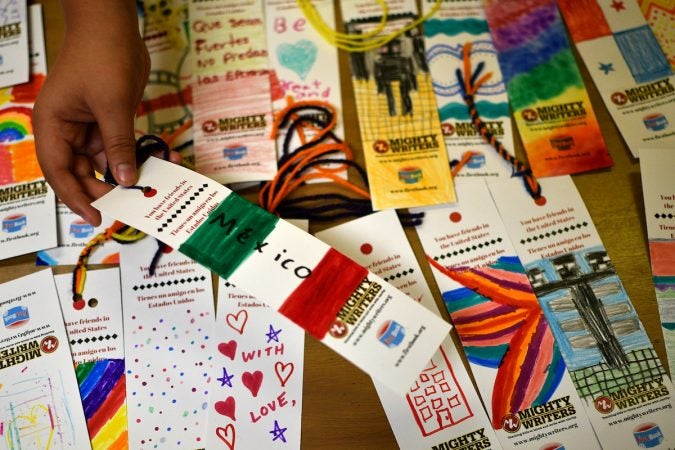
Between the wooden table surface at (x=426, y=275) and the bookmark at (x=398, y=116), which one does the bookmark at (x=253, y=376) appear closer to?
the wooden table surface at (x=426, y=275)

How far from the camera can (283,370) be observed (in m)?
0.73

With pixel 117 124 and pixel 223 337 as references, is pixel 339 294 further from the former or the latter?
pixel 117 124

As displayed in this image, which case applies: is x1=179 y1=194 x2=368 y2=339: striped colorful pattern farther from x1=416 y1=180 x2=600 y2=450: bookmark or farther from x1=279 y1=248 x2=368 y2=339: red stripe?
x1=416 y1=180 x2=600 y2=450: bookmark

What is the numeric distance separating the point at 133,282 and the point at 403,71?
0.57 metres

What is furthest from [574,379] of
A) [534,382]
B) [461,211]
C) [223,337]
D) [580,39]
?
[580,39]

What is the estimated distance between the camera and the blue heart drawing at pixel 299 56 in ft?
3.05

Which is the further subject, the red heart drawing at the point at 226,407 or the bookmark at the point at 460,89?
the bookmark at the point at 460,89

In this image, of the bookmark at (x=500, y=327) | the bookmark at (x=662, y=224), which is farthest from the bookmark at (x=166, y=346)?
the bookmark at (x=662, y=224)

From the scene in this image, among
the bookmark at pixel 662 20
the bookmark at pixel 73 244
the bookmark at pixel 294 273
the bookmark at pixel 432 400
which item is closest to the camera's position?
the bookmark at pixel 294 273

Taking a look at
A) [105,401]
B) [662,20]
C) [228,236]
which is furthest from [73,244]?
[662,20]

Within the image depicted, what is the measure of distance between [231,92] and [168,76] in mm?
125

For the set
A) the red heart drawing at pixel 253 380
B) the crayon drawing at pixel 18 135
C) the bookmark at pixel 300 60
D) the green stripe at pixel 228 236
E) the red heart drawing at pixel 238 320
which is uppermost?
the bookmark at pixel 300 60

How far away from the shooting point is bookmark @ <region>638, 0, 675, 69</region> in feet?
3.00

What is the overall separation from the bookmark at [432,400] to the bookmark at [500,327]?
0.8 inches
